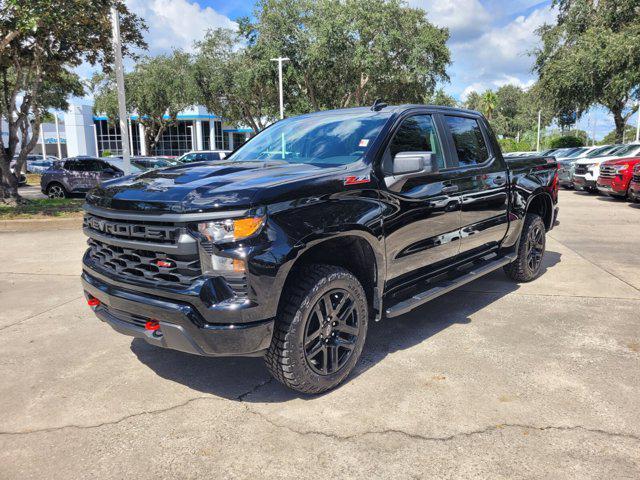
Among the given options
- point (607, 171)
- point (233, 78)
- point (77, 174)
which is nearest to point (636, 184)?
point (607, 171)

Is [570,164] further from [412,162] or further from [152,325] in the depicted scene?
[152,325]

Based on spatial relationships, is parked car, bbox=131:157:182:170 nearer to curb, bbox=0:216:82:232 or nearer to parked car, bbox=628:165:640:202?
curb, bbox=0:216:82:232

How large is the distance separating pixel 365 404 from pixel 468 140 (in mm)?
2848

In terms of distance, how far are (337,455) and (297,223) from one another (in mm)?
1320

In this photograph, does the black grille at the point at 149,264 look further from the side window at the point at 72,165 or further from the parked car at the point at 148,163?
the parked car at the point at 148,163

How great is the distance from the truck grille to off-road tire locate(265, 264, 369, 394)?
14.4 m

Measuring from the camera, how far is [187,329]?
2910 mm

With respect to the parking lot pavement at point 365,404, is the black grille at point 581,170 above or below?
above

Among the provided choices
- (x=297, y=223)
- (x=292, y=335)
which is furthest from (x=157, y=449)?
(x=297, y=223)

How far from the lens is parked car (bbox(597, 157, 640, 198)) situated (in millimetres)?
14555

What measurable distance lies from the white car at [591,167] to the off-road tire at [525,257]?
43.4 ft

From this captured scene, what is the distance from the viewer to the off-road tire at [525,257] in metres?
5.90

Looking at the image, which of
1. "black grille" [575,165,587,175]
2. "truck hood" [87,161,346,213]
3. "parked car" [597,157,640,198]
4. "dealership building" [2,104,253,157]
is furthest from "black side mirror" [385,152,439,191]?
"dealership building" [2,104,253,157]

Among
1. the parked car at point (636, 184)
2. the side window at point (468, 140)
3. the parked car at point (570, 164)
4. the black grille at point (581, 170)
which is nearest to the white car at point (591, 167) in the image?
the black grille at point (581, 170)
